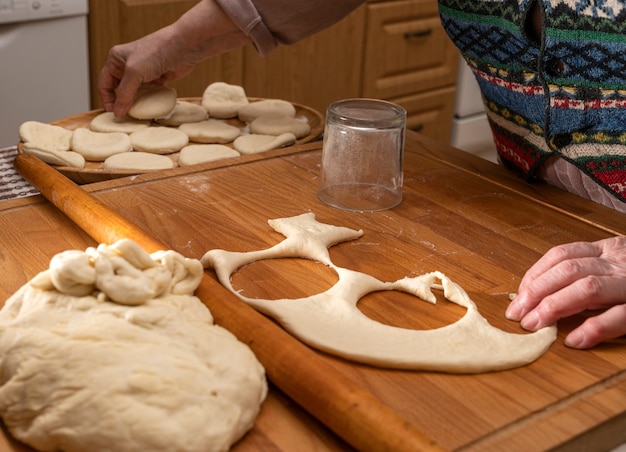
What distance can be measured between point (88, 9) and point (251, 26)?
0.83 m

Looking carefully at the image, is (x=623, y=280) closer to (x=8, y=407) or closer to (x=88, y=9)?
(x=8, y=407)

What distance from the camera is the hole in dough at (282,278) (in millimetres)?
927

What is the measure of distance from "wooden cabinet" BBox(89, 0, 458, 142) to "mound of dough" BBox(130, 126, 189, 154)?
73 cm

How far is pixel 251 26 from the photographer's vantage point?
1.36 meters

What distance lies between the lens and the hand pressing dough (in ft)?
2.59

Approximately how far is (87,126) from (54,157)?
0.25 metres

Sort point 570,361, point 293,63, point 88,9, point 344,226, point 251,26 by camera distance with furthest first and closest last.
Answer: point 293,63
point 88,9
point 251,26
point 344,226
point 570,361

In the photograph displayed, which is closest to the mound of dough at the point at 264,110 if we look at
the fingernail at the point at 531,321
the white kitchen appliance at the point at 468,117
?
the fingernail at the point at 531,321

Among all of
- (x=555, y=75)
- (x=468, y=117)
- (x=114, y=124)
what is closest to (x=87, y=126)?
(x=114, y=124)

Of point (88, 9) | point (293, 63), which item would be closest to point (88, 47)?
point (88, 9)

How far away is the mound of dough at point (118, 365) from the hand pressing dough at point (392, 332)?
0.35 ft

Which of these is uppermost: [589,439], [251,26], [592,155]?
[251,26]

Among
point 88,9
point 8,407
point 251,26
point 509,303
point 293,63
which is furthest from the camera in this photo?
point 293,63

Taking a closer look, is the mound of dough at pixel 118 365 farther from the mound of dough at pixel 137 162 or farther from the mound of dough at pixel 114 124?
the mound of dough at pixel 114 124
